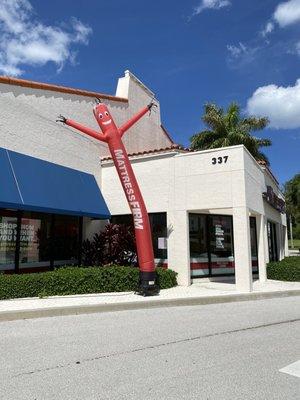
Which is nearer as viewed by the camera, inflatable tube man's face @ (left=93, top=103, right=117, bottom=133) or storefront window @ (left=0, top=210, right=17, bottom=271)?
storefront window @ (left=0, top=210, right=17, bottom=271)

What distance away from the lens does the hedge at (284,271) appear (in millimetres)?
17344

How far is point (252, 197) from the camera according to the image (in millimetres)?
16125

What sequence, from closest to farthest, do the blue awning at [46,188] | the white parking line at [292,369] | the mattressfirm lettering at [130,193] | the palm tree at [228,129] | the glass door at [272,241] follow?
the white parking line at [292,369], the blue awning at [46,188], the mattressfirm lettering at [130,193], the glass door at [272,241], the palm tree at [228,129]

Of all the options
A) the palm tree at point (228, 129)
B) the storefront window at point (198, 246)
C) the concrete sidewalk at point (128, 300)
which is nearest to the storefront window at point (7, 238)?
the concrete sidewalk at point (128, 300)

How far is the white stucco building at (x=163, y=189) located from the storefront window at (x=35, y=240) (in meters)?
0.04

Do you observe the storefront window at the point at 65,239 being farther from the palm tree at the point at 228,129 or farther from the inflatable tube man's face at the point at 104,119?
the palm tree at the point at 228,129

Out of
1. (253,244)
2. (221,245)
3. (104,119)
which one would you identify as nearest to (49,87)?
(104,119)

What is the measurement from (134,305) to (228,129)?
970 inches

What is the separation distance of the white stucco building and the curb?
1.00 m

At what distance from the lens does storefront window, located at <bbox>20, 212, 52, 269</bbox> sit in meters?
13.5

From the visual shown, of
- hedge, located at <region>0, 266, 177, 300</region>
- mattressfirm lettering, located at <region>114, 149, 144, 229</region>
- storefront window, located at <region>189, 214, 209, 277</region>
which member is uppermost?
mattressfirm lettering, located at <region>114, 149, 144, 229</region>

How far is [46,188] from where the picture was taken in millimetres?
13336

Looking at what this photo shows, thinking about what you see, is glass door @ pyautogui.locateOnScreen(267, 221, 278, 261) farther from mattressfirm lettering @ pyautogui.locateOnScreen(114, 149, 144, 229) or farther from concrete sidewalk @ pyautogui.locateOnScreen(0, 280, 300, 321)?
mattressfirm lettering @ pyautogui.locateOnScreen(114, 149, 144, 229)

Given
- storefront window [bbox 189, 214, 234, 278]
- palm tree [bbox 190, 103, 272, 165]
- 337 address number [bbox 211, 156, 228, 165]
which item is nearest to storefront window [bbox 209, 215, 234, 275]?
storefront window [bbox 189, 214, 234, 278]
